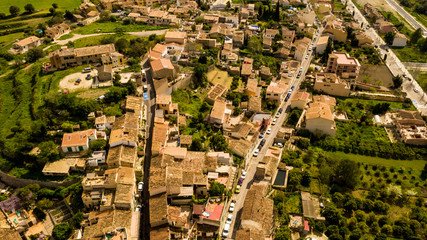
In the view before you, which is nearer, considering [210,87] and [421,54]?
[210,87]

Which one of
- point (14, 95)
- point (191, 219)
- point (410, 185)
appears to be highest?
point (14, 95)

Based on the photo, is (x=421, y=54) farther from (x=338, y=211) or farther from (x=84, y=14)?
(x=84, y=14)

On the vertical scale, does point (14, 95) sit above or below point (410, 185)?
above

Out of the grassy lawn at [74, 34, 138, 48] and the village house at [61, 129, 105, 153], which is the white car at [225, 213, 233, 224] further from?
the grassy lawn at [74, 34, 138, 48]

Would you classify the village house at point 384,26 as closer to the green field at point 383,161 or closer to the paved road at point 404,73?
the paved road at point 404,73

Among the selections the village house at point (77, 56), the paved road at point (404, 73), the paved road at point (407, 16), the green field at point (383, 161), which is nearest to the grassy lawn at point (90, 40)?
the village house at point (77, 56)

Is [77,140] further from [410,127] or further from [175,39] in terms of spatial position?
[410,127]

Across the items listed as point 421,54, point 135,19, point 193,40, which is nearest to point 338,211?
point 193,40

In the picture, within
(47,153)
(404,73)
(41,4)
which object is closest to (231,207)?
(47,153)
